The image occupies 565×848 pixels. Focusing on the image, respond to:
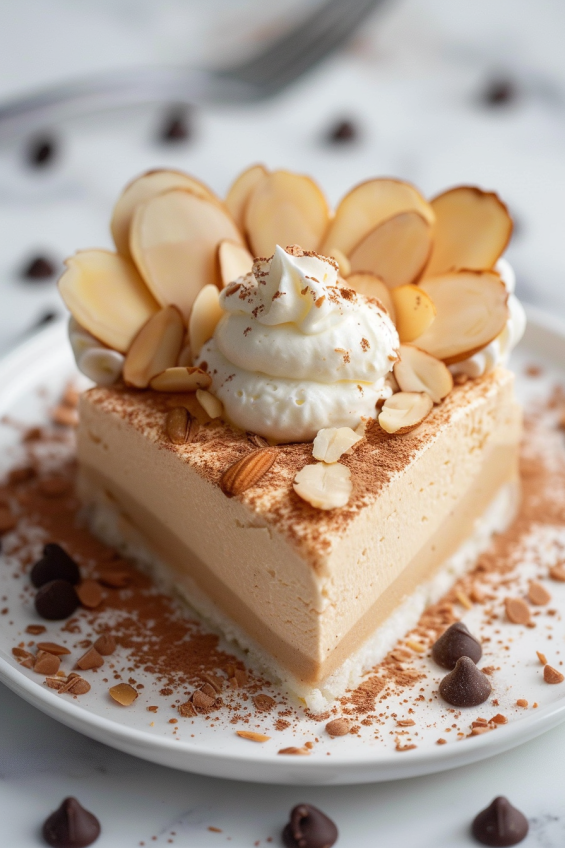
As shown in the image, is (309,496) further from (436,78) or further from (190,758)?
(436,78)

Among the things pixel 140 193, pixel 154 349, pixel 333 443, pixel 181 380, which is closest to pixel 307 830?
pixel 333 443

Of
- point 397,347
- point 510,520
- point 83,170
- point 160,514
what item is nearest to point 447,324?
point 397,347

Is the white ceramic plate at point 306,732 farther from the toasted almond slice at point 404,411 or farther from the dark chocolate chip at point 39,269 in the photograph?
the dark chocolate chip at point 39,269

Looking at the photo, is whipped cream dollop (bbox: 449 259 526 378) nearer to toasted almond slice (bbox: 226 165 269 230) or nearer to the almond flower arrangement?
the almond flower arrangement

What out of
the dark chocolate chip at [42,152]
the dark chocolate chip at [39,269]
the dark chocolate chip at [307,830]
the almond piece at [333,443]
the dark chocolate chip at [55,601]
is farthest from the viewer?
the dark chocolate chip at [42,152]

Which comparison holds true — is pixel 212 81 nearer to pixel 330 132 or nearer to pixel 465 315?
pixel 330 132

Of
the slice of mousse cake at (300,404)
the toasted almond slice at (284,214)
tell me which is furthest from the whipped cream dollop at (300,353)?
the toasted almond slice at (284,214)
